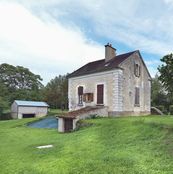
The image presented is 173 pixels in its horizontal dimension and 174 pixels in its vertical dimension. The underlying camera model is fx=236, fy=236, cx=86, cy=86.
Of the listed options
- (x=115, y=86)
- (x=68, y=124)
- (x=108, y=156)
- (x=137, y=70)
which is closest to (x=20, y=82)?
(x=137, y=70)

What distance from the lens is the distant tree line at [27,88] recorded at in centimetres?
5659

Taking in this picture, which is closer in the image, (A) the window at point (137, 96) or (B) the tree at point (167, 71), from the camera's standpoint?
(B) the tree at point (167, 71)

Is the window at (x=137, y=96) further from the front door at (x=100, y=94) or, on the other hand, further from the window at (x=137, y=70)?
the front door at (x=100, y=94)

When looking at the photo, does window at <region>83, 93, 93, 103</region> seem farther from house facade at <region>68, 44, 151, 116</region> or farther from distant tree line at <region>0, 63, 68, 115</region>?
distant tree line at <region>0, 63, 68, 115</region>

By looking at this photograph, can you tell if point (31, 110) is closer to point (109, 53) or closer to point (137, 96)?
point (109, 53)

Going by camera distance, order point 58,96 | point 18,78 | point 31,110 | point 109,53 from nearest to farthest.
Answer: point 109,53 → point 31,110 → point 58,96 → point 18,78

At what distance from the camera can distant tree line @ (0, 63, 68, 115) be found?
186 ft

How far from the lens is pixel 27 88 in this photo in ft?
212

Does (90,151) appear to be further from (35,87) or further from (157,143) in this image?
(35,87)

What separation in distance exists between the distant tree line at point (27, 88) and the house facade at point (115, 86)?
2933cm

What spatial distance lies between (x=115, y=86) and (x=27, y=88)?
4741 cm

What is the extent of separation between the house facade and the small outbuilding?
20795 millimetres

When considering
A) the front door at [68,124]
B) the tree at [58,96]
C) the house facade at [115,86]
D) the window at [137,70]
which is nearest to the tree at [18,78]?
the tree at [58,96]

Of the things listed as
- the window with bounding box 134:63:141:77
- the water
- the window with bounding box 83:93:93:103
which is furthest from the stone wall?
the water
